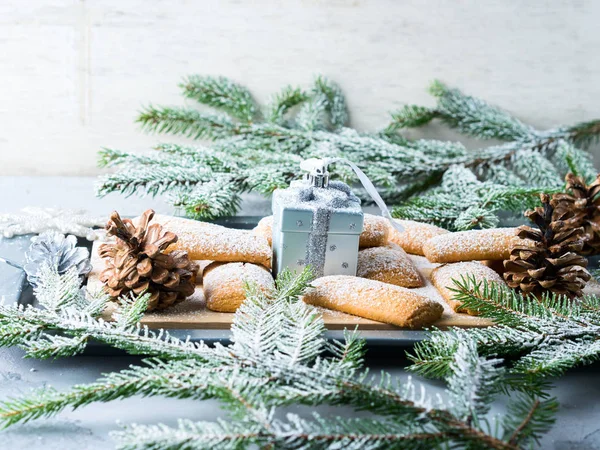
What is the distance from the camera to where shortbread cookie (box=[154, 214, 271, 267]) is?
0.96 meters

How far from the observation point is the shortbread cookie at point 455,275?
3.14 feet

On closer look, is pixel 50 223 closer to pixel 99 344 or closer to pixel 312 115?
pixel 99 344

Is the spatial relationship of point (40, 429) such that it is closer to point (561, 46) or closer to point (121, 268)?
point (121, 268)

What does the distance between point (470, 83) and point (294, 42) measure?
434 mm

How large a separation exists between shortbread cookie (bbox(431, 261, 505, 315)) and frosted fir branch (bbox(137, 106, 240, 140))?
0.74m

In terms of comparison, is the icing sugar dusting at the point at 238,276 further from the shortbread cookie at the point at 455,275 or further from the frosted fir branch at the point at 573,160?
the frosted fir branch at the point at 573,160

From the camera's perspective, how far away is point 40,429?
711mm

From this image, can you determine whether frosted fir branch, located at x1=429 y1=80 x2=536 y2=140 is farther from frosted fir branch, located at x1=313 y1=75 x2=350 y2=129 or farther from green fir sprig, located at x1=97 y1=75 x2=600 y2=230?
frosted fir branch, located at x1=313 y1=75 x2=350 y2=129

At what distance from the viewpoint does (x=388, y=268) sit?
3.27ft

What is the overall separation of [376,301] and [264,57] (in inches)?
38.6

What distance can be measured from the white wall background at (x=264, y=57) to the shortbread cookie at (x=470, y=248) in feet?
2.65

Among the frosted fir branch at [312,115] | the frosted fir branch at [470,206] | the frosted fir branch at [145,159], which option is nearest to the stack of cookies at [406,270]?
the frosted fir branch at [470,206]

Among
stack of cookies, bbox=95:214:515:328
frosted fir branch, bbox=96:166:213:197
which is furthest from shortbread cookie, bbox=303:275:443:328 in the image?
frosted fir branch, bbox=96:166:213:197

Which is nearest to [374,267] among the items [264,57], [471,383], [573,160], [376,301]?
[376,301]
